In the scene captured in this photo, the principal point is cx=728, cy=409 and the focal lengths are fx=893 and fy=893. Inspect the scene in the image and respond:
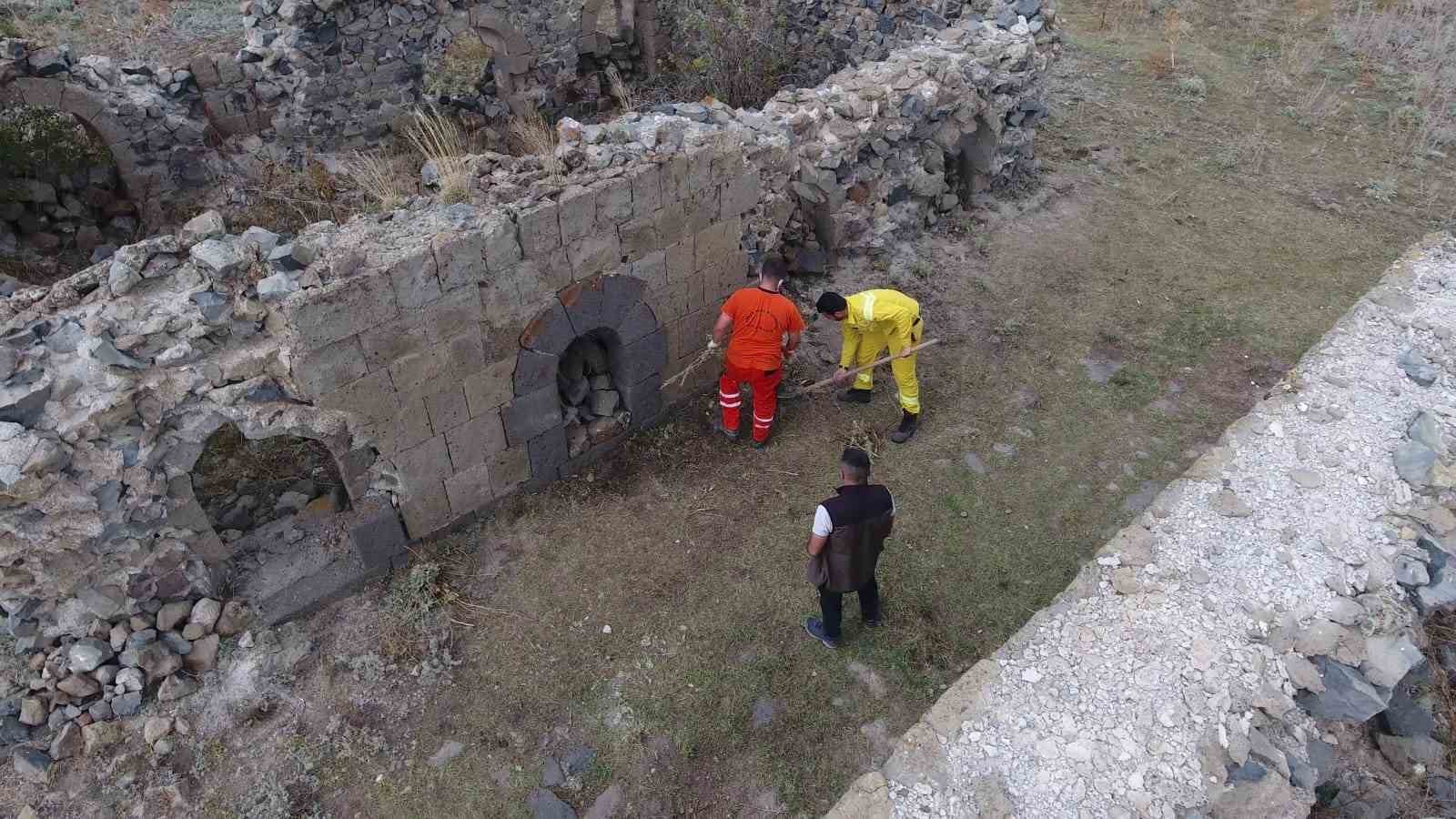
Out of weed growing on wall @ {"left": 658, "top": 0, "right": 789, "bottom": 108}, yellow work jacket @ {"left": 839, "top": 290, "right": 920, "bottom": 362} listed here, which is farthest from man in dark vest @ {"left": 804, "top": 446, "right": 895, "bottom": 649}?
weed growing on wall @ {"left": 658, "top": 0, "right": 789, "bottom": 108}

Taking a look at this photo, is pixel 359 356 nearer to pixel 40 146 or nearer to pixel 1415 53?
pixel 40 146

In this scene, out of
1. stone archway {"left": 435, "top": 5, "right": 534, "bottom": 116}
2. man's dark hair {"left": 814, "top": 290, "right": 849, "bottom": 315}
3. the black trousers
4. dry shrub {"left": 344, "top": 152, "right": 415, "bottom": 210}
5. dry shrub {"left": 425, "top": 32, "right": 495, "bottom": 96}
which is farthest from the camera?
dry shrub {"left": 425, "top": 32, "right": 495, "bottom": 96}

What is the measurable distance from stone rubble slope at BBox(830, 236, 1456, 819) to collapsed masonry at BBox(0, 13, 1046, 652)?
3234mm

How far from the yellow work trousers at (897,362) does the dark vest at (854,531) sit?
1.99 metres

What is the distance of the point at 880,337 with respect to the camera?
6.65m

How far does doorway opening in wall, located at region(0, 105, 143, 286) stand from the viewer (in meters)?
8.60

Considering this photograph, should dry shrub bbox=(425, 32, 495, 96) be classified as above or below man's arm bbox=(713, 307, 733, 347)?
above

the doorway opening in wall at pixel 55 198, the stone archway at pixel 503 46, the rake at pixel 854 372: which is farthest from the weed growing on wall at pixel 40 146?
the rake at pixel 854 372

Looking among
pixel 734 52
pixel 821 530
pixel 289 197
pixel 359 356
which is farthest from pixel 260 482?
pixel 734 52

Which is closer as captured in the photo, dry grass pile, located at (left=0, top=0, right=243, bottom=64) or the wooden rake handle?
the wooden rake handle

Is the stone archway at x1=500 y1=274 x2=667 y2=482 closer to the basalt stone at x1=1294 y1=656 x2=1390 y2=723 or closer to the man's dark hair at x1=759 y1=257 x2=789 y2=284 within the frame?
the man's dark hair at x1=759 y1=257 x2=789 y2=284

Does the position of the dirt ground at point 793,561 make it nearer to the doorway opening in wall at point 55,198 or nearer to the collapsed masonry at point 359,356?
the collapsed masonry at point 359,356

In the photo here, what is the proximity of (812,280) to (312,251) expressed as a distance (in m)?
4.50

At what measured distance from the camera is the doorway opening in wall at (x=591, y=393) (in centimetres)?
632
